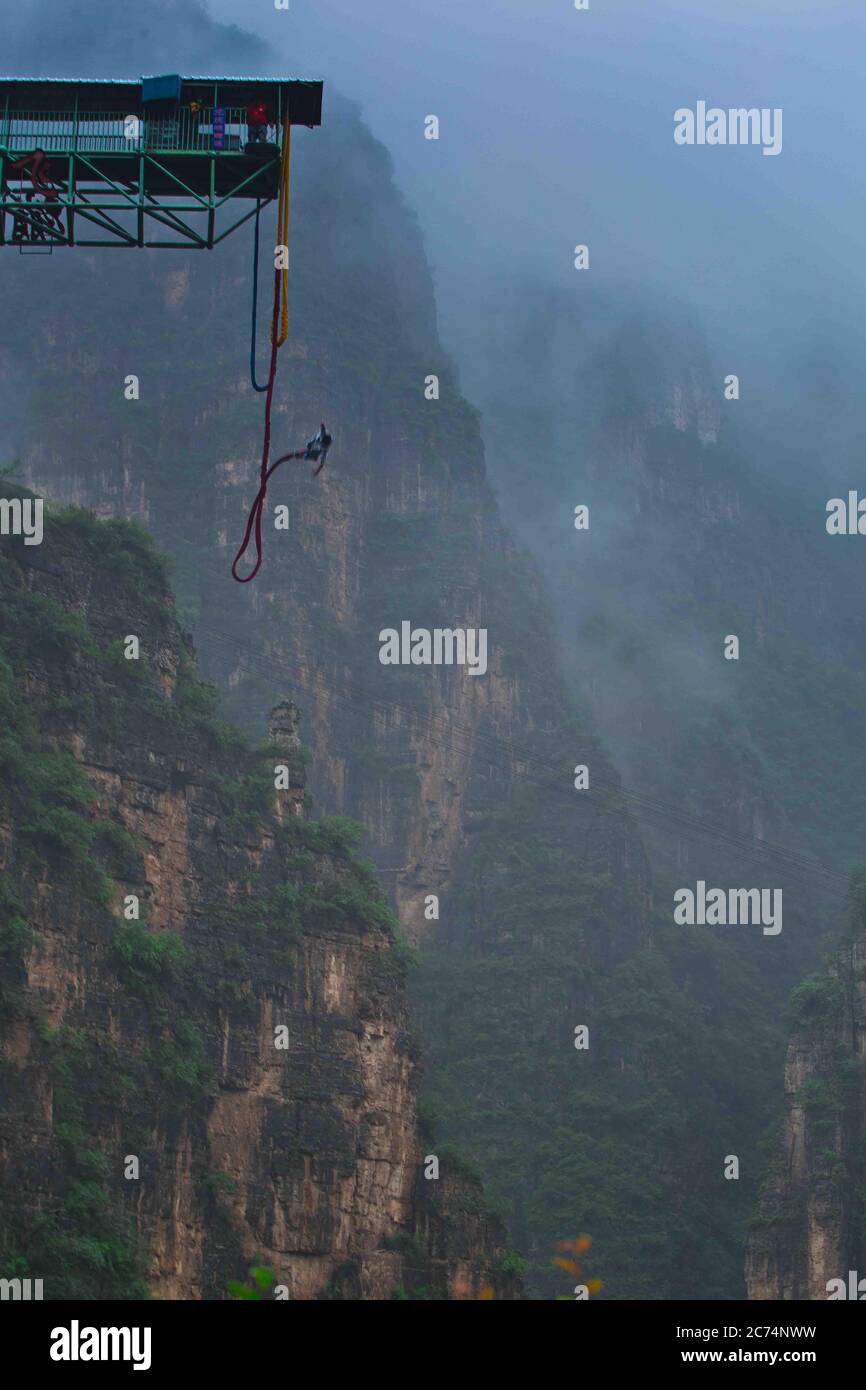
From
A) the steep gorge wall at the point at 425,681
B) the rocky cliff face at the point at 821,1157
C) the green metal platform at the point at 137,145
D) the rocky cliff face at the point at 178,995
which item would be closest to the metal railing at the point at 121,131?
the green metal platform at the point at 137,145

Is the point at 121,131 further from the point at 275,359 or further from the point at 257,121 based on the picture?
the point at 275,359

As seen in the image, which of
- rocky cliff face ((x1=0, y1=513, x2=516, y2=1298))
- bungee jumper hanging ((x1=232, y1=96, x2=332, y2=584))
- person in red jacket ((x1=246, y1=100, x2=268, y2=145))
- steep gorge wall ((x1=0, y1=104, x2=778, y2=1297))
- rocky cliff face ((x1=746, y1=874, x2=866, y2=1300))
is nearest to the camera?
bungee jumper hanging ((x1=232, y1=96, x2=332, y2=584))

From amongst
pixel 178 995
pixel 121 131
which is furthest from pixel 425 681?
pixel 121 131

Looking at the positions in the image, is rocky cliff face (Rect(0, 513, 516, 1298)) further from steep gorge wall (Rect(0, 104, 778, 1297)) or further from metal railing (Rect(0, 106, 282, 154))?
steep gorge wall (Rect(0, 104, 778, 1297))

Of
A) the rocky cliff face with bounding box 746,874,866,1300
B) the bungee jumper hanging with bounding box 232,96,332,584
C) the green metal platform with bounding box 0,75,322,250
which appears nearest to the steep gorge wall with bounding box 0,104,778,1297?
the rocky cliff face with bounding box 746,874,866,1300

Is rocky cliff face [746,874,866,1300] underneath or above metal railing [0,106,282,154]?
underneath

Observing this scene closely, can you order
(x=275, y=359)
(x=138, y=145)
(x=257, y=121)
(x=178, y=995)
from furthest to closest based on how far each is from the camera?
(x=178, y=995) < (x=138, y=145) < (x=257, y=121) < (x=275, y=359)
